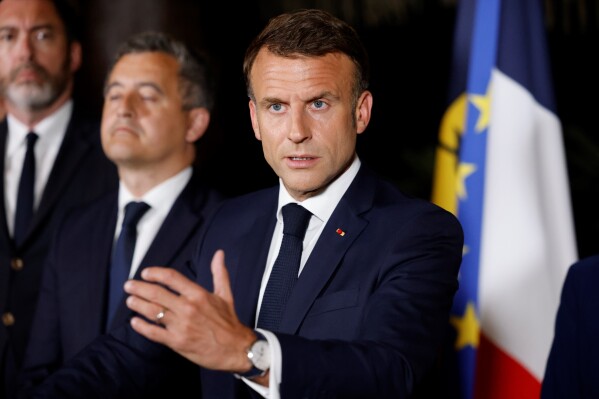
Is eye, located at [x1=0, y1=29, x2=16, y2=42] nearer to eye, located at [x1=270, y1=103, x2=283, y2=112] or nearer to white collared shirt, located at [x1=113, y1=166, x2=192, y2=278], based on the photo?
white collared shirt, located at [x1=113, y1=166, x2=192, y2=278]

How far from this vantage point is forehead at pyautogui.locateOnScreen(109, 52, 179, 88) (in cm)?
250

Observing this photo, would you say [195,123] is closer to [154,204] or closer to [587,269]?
[154,204]

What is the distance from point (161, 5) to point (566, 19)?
1.49 metres

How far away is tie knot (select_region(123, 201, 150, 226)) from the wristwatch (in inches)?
41.4

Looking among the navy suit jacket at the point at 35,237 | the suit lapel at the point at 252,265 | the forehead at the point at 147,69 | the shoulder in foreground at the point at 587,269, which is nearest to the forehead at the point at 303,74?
the suit lapel at the point at 252,265

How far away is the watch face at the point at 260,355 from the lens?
4.74 feet

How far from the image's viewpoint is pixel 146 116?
97.2 inches

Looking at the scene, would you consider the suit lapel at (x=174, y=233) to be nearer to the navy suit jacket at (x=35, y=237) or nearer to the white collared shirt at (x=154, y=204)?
the white collared shirt at (x=154, y=204)

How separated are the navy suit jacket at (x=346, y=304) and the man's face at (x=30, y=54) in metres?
0.91

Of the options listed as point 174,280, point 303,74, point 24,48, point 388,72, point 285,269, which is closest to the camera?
point 174,280

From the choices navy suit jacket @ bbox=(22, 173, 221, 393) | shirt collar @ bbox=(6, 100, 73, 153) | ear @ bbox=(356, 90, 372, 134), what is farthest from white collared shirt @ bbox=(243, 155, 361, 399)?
shirt collar @ bbox=(6, 100, 73, 153)

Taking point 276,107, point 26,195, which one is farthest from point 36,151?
point 276,107

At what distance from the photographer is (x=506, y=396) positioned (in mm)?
2797

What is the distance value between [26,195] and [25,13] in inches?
19.4
